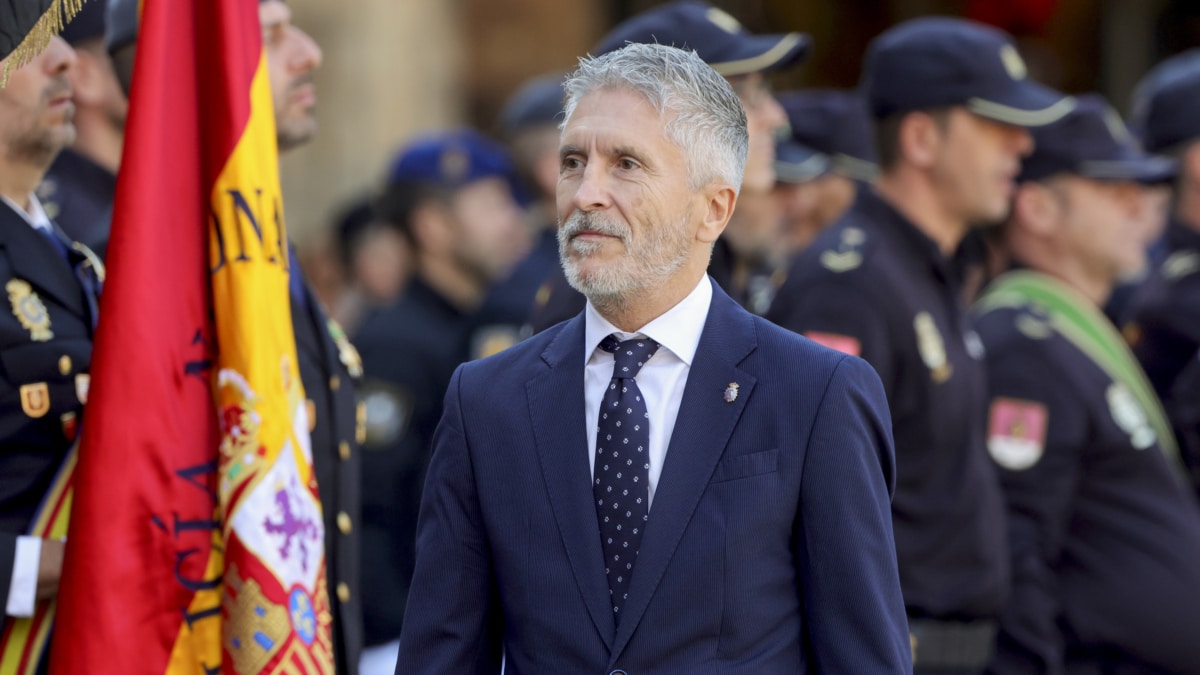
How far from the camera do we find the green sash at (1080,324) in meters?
5.86

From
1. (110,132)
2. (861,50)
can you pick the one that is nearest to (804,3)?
(861,50)

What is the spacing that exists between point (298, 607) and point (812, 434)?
139 centimetres

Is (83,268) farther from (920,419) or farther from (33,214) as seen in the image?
(920,419)

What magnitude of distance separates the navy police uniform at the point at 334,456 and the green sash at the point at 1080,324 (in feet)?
8.28

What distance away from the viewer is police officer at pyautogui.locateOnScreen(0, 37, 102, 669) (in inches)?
146

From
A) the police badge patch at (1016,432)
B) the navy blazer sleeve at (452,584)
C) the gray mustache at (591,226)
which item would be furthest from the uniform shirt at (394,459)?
the gray mustache at (591,226)

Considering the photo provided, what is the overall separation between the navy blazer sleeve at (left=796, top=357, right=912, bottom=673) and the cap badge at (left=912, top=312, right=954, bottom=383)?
1.94 meters

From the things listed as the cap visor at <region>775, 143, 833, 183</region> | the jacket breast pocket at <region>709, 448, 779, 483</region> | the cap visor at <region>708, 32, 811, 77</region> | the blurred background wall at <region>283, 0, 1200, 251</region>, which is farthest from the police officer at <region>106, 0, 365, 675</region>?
the blurred background wall at <region>283, 0, 1200, 251</region>

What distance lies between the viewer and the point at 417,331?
736 centimetres

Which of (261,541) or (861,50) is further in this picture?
(861,50)

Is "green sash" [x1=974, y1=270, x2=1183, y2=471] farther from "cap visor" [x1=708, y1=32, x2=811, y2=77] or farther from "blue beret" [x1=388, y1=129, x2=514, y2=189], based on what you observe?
"blue beret" [x1=388, y1=129, x2=514, y2=189]

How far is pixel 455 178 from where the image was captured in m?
8.00

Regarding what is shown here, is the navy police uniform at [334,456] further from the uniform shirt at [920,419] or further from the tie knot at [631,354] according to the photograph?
the tie knot at [631,354]

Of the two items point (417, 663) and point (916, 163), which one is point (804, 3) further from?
point (417, 663)
